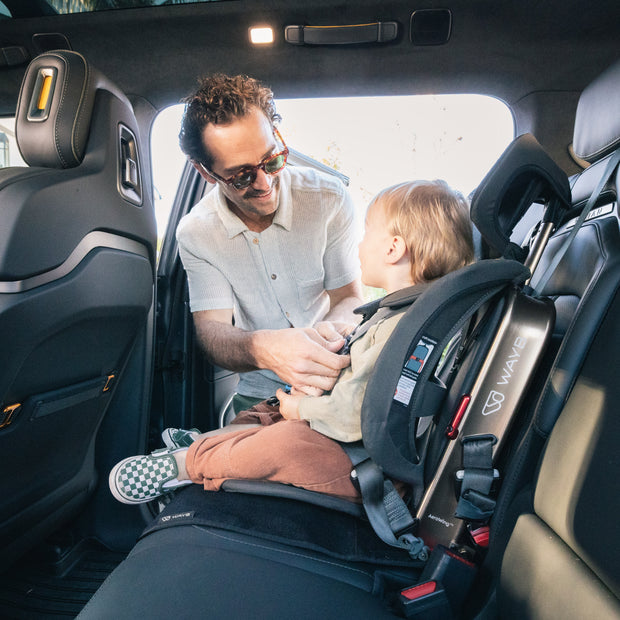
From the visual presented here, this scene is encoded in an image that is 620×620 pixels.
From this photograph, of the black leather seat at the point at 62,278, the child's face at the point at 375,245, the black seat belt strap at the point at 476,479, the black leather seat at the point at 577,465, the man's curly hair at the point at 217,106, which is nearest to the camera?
the black leather seat at the point at 577,465

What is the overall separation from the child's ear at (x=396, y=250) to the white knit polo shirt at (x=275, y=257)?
0.60 meters

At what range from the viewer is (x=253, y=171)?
1.60 meters

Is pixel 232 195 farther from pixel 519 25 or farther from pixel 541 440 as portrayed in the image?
pixel 541 440

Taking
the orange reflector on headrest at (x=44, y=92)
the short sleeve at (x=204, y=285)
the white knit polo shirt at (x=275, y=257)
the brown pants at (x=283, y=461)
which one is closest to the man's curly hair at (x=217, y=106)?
the white knit polo shirt at (x=275, y=257)

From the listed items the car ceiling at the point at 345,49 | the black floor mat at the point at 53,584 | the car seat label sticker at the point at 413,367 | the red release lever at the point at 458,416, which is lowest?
the black floor mat at the point at 53,584

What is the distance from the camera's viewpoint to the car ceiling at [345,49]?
61.4 inches

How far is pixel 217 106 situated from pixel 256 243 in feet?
1.71

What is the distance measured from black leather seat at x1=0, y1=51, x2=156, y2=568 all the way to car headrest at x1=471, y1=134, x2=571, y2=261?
0.98m

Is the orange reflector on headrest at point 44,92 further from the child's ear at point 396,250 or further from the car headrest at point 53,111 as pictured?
the child's ear at point 396,250

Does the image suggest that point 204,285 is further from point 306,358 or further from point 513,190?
point 513,190

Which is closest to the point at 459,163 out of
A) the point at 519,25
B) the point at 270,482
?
the point at 519,25

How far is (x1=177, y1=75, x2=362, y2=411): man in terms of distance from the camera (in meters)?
1.57

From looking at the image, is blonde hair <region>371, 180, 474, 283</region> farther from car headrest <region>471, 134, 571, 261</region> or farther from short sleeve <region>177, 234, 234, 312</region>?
short sleeve <region>177, 234, 234, 312</region>

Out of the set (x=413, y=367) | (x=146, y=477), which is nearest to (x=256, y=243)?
(x=146, y=477)
